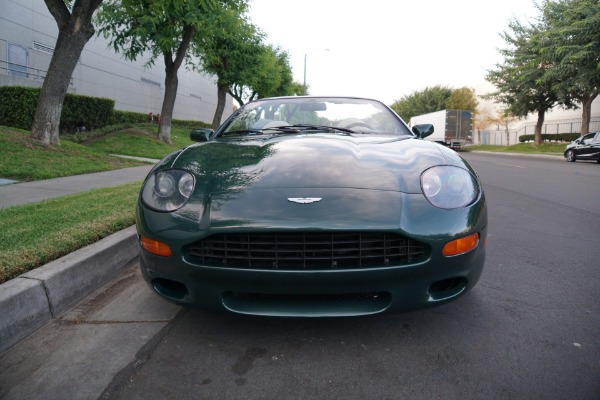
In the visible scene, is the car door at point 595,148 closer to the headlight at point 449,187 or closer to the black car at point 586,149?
the black car at point 586,149

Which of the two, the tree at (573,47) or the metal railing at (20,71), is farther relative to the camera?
the tree at (573,47)

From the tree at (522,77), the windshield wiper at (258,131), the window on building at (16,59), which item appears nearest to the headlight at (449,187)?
the windshield wiper at (258,131)

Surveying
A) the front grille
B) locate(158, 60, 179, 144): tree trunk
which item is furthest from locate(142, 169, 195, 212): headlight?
locate(158, 60, 179, 144): tree trunk

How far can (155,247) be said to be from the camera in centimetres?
210

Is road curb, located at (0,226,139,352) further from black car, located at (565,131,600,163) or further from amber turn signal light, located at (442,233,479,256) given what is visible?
black car, located at (565,131,600,163)

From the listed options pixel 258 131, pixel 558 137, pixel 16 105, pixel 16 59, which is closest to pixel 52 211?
pixel 258 131

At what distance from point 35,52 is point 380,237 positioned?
66.3ft

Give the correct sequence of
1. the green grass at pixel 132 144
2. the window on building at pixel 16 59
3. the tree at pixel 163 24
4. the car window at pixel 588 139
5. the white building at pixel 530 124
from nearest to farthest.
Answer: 1. the tree at pixel 163 24
2. the green grass at pixel 132 144
3. the window on building at pixel 16 59
4. the car window at pixel 588 139
5. the white building at pixel 530 124

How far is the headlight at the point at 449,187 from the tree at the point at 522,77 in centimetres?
2899

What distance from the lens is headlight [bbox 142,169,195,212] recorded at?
2.14 metres

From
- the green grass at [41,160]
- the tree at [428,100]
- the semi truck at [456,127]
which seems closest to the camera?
the green grass at [41,160]

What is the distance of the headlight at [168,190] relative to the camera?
2.14 m

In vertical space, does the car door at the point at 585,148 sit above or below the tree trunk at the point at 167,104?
below

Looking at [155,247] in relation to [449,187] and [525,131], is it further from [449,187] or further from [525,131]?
[525,131]
